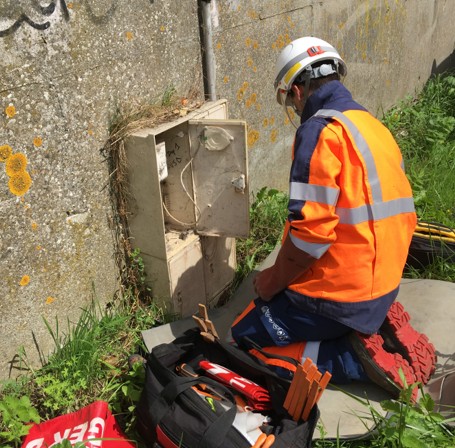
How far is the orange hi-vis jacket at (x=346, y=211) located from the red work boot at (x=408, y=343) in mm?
205

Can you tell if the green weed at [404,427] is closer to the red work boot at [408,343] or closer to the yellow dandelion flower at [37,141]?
the red work boot at [408,343]

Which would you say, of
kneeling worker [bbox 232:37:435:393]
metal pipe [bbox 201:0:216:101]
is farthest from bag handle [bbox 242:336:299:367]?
metal pipe [bbox 201:0:216:101]

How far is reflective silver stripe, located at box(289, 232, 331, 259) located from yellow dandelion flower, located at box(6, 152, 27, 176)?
119cm

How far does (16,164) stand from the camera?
240 centimetres

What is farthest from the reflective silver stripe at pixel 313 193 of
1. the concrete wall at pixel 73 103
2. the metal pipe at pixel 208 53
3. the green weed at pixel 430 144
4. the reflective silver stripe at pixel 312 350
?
the green weed at pixel 430 144

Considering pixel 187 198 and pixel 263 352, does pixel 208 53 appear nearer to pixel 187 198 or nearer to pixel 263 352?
pixel 187 198

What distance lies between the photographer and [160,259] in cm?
306

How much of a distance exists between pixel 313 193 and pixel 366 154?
274mm

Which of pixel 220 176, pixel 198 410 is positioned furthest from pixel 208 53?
pixel 198 410

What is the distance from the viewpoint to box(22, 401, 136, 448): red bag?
7.80 ft

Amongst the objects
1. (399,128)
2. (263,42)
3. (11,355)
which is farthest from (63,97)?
(399,128)

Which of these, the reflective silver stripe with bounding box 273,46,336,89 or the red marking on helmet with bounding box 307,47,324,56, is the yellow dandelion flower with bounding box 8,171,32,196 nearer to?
the reflective silver stripe with bounding box 273,46,336,89

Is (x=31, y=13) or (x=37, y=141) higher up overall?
(x=31, y=13)

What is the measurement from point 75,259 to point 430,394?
181 cm
